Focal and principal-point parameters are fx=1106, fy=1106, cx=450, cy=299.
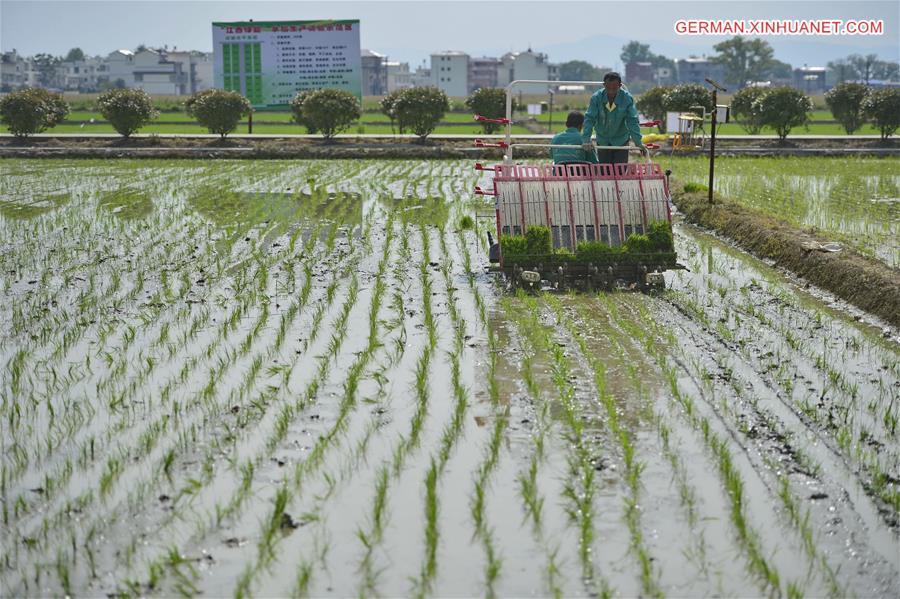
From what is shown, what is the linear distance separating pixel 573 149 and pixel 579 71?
137 meters

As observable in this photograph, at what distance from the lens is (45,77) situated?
120 meters

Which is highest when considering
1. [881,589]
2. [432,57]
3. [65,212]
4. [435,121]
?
[432,57]

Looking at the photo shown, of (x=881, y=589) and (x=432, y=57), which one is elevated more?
(x=432, y=57)

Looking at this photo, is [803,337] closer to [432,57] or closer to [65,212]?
[65,212]

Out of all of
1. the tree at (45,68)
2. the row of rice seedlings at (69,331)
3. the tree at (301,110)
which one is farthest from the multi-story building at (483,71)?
A: the row of rice seedlings at (69,331)

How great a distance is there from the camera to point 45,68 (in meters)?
120

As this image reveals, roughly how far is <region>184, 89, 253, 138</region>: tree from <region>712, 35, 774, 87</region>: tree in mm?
79623

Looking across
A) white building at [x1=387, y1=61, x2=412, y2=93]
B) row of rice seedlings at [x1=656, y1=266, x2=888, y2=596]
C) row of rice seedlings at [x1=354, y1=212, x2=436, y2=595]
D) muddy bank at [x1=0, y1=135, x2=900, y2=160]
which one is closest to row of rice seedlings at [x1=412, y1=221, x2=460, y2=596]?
row of rice seedlings at [x1=354, y1=212, x2=436, y2=595]

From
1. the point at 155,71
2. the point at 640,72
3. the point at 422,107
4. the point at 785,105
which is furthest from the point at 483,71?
the point at 785,105

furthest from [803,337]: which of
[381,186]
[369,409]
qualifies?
[381,186]

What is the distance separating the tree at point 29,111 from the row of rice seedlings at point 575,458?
2533cm

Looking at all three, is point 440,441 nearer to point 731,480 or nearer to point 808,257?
point 731,480

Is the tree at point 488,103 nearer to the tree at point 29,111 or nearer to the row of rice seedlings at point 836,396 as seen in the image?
the tree at point 29,111

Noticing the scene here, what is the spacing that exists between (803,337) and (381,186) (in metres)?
12.4
